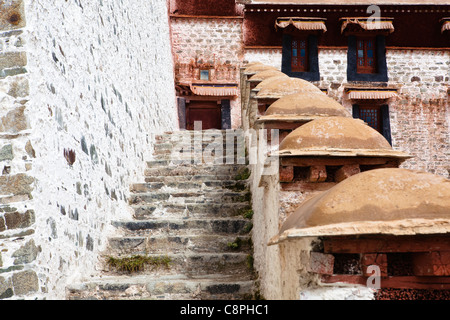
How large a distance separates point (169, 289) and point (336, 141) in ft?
6.63

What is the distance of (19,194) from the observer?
292cm

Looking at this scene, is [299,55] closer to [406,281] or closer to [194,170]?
[194,170]

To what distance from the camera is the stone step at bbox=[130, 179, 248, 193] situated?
555 cm

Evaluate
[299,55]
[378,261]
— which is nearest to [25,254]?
[378,261]

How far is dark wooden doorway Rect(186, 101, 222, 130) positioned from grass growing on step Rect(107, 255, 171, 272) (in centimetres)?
1031

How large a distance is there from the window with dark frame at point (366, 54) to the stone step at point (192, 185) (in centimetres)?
1039

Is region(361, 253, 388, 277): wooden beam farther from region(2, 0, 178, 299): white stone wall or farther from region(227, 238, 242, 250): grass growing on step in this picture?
region(227, 238, 242, 250): grass growing on step

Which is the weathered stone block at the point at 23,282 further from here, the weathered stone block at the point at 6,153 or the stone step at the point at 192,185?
the stone step at the point at 192,185

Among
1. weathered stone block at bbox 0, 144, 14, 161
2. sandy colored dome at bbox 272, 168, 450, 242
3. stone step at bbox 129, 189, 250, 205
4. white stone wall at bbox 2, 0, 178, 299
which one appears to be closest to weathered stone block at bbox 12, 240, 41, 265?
white stone wall at bbox 2, 0, 178, 299

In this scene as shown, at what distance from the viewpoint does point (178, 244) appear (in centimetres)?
439

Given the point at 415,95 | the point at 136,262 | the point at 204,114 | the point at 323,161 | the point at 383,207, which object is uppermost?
the point at 415,95
